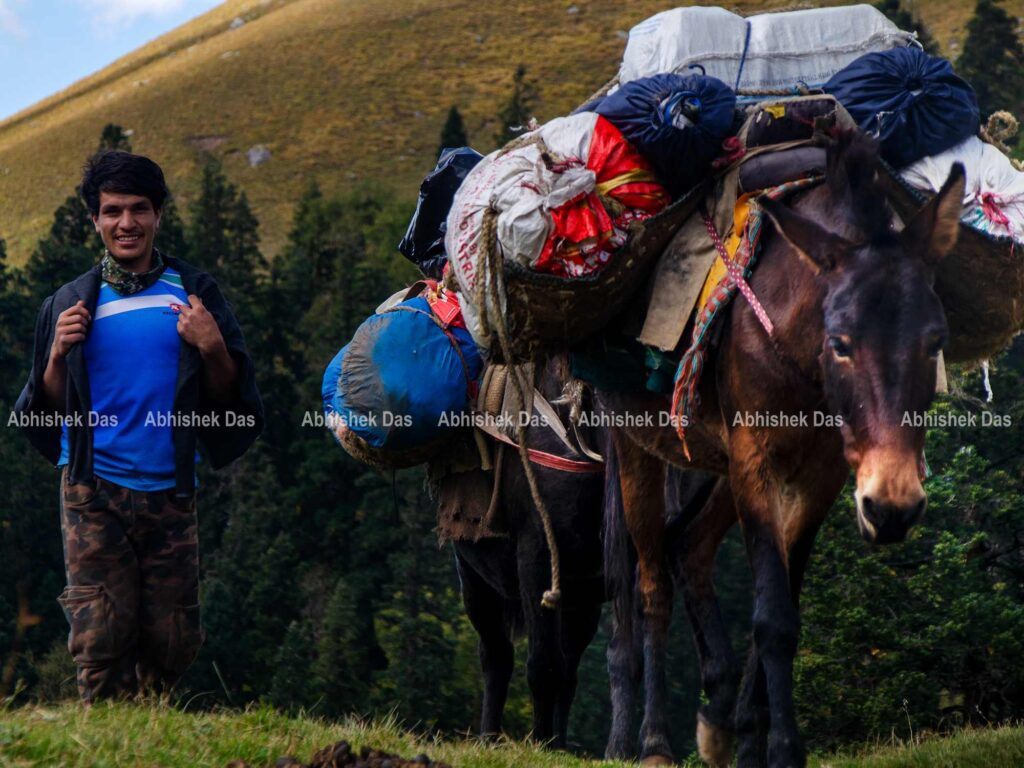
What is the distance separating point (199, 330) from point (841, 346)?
2689 mm

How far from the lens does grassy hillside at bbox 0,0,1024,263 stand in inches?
3512

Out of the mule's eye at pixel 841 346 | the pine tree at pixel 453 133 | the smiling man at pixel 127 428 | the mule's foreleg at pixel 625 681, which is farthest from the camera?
the pine tree at pixel 453 133

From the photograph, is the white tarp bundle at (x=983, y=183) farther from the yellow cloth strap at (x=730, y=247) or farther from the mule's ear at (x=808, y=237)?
the mule's ear at (x=808, y=237)

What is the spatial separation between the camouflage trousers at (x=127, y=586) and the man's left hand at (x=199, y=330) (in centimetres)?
62

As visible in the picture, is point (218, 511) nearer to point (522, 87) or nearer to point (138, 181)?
point (138, 181)

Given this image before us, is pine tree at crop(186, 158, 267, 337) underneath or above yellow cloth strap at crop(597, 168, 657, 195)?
underneath

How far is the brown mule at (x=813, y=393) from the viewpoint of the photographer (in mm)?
4766

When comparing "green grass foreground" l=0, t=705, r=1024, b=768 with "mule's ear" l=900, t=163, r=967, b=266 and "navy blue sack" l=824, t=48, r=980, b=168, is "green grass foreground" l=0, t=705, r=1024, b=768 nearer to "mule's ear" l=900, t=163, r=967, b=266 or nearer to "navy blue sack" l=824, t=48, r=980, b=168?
"mule's ear" l=900, t=163, r=967, b=266

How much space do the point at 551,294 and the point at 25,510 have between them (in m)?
38.6

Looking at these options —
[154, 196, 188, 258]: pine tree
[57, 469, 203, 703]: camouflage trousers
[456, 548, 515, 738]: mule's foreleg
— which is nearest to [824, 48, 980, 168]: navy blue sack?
[57, 469, 203, 703]: camouflage trousers

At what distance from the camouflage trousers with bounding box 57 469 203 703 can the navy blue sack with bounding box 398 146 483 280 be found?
3444 millimetres

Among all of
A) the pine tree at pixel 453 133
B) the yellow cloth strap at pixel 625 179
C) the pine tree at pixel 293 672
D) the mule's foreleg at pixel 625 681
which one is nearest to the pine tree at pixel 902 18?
the pine tree at pixel 453 133

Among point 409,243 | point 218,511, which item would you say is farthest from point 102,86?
point 409,243

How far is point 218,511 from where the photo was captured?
4328cm
